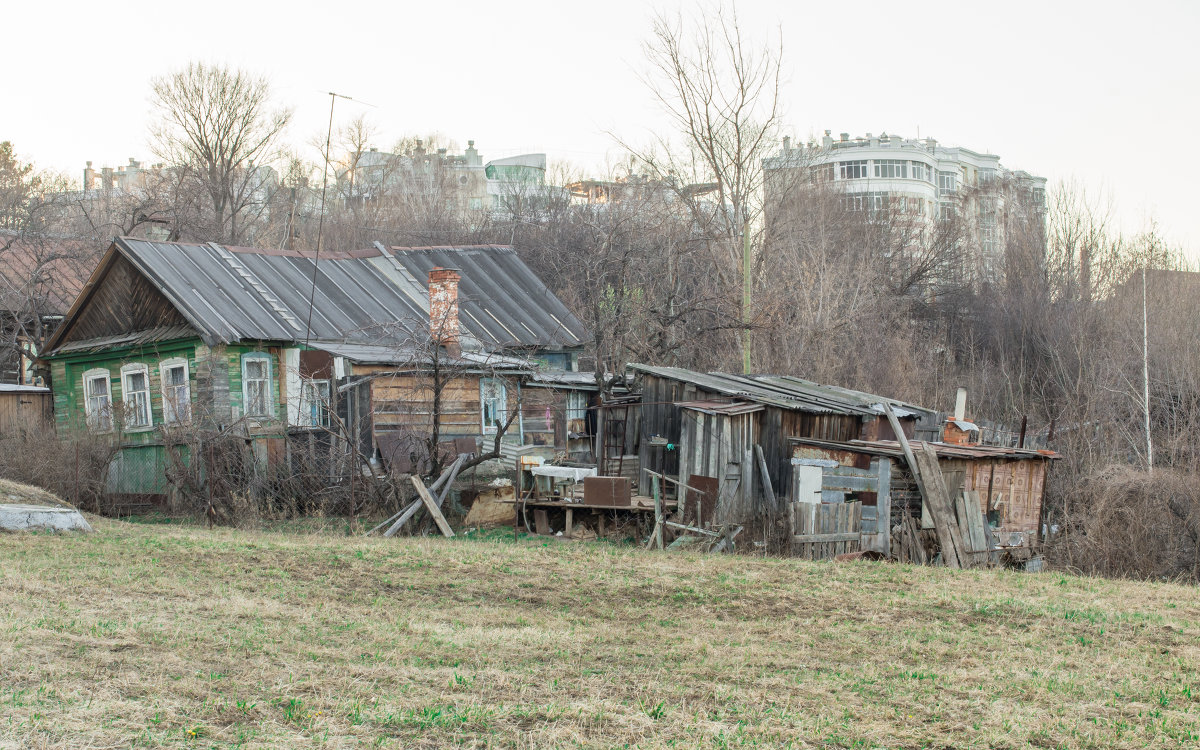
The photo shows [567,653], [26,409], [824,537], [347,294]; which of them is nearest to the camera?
[567,653]

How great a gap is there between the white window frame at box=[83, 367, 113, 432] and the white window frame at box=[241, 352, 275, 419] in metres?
3.27

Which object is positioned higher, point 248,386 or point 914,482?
point 248,386

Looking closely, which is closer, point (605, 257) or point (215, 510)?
point (215, 510)

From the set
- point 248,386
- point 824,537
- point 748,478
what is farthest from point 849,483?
point 248,386

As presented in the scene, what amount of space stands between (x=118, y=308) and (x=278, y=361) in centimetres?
466

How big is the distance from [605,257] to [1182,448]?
14790 mm

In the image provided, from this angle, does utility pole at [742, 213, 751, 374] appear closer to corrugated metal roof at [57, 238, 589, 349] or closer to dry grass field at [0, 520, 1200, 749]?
corrugated metal roof at [57, 238, 589, 349]

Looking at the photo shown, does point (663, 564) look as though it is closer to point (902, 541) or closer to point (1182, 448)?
point (902, 541)

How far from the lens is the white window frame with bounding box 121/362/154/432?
24.2m

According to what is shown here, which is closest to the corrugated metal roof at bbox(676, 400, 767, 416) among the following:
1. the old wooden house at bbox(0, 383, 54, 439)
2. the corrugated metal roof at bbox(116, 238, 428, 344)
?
the corrugated metal roof at bbox(116, 238, 428, 344)

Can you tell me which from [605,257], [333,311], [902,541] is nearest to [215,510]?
[333,311]

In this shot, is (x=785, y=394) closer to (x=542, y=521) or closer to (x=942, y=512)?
(x=942, y=512)

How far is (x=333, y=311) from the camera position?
85.1 ft

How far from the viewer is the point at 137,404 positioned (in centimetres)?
2450
